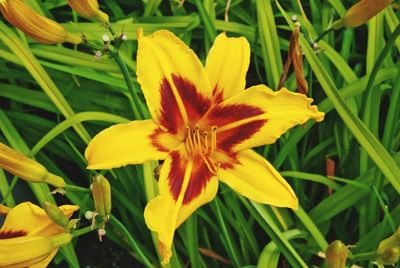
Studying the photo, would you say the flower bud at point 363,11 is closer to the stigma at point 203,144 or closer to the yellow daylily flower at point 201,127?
the yellow daylily flower at point 201,127

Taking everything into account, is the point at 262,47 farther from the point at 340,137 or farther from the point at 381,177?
the point at 381,177

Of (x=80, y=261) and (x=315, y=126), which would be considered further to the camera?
(x=80, y=261)

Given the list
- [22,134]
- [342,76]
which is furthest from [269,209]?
[22,134]

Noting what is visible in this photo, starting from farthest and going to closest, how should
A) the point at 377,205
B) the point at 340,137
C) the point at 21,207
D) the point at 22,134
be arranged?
the point at 22,134, the point at 340,137, the point at 377,205, the point at 21,207

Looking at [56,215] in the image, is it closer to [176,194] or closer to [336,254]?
[176,194]

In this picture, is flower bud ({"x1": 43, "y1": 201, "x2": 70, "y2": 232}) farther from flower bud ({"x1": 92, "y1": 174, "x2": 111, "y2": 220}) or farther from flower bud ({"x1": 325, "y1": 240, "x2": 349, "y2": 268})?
flower bud ({"x1": 325, "y1": 240, "x2": 349, "y2": 268})

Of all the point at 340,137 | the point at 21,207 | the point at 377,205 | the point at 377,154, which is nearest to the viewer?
the point at 21,207

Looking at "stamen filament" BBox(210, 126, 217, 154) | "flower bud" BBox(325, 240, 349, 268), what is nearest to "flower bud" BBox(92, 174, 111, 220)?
"stamen filament" BBox(210, 126, 217, 154)

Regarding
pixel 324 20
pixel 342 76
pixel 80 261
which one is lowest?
pixel 80 261
